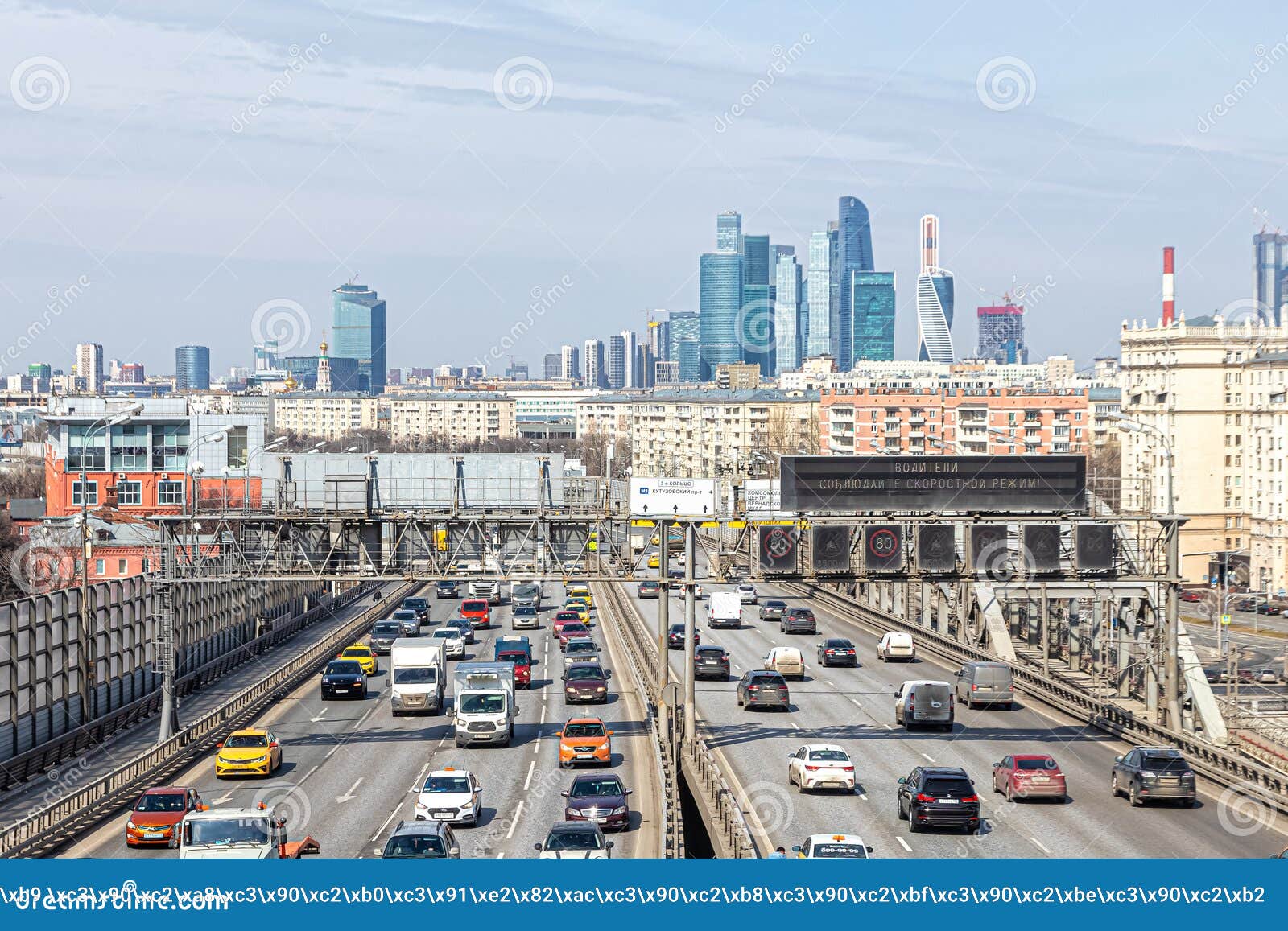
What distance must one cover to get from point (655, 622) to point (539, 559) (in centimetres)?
3172

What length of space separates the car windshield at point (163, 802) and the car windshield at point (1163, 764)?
2079 centimetres

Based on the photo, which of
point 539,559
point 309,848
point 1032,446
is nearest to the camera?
point 309,848

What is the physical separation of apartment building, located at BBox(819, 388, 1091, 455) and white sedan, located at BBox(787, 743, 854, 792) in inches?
4991

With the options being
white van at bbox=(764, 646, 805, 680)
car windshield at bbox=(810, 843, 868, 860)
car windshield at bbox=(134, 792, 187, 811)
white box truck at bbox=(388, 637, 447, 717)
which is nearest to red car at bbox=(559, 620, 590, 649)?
white van at bbox=(764, 646, 805, 680)

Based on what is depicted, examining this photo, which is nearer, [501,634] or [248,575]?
[248,575]

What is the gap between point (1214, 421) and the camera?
13012 cm

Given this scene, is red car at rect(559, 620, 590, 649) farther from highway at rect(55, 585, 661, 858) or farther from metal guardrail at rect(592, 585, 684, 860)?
highway at rect(55, 585, 661, 858)

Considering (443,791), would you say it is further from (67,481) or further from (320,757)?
(67,481)

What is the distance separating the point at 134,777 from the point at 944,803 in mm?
18463

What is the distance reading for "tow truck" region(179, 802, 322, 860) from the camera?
24.8m

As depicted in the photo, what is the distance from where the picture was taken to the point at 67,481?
9894cm
